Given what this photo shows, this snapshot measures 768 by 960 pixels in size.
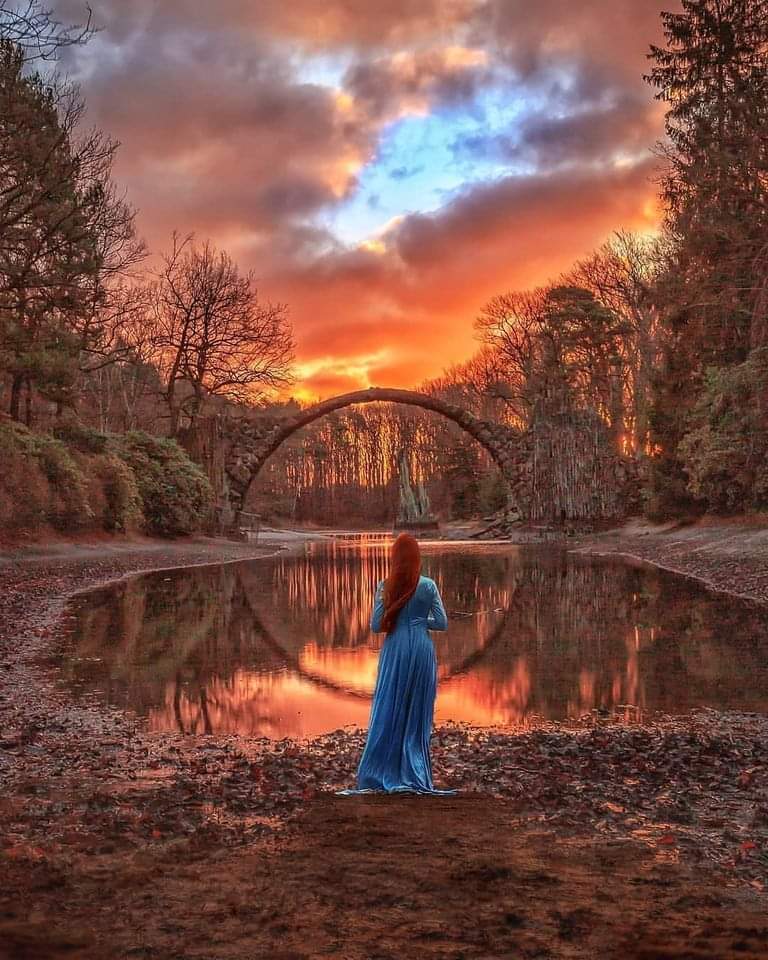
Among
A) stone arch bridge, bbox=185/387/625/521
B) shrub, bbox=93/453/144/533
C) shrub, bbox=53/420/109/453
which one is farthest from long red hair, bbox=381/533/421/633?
stone arch bridge, bbox=185/387/625/521

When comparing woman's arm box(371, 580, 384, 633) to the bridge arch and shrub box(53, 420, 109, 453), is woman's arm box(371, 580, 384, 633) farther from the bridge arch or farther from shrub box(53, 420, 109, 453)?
the bridge arch

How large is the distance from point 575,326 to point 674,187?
2205 centimetres

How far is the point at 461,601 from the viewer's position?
17.5 metres

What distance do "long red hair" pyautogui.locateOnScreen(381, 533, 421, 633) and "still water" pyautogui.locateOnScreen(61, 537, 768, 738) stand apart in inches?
84.3

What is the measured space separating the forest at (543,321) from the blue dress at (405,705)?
26.7 ft

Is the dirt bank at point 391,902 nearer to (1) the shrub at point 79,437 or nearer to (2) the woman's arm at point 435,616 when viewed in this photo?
(2) the woman's arm at point 435,616

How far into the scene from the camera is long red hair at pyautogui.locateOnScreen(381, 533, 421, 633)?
6012 mm

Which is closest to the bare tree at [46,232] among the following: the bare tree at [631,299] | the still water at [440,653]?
the still water at [440,653]

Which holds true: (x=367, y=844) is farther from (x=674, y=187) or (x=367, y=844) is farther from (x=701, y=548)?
(x=674, y=187)

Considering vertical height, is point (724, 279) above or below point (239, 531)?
above

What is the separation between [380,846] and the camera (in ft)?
15.1

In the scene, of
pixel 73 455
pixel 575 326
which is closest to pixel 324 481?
pixel 575 326

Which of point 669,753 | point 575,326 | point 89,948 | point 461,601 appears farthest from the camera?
point 575,326

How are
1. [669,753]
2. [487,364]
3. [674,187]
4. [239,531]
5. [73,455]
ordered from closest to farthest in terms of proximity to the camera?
[669,753] → [674,187] → [73,455] → [239,531] → [487,364]
